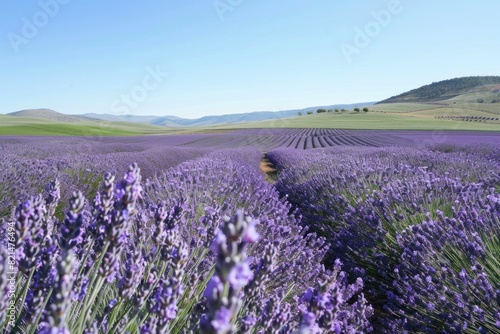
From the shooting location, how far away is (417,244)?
2.11 metres

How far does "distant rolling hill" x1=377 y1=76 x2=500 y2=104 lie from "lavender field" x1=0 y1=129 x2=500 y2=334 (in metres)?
71.4

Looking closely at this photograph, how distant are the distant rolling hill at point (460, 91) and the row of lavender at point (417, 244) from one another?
70762mm

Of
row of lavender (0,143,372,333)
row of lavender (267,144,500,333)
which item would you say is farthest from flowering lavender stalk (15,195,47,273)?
row of lavender (267,144,500,333)

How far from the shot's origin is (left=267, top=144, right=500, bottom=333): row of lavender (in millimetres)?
1739

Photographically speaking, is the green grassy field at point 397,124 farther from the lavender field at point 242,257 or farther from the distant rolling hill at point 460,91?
the lavender field at point 242,257

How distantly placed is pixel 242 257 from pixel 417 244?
1.95 meters

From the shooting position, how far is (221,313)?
48 cm

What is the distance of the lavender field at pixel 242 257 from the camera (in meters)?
0.82

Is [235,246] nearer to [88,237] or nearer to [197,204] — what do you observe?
[88,237]

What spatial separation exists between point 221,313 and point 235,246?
9cm

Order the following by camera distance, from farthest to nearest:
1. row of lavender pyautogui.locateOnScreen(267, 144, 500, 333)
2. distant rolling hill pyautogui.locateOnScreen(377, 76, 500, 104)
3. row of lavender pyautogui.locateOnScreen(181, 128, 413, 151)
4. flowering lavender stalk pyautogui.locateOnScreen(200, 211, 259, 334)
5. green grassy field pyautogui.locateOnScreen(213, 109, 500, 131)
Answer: distant rolling hill pyautogui.locateOnScreen(377, 76, 500, 104)
green grassy field pyautogui.locateOnScreen(213, 109, 500, 131)
row of lavender pyautogui.locateOnScreen(181, 128, 413, 151)
row of lavender pyautogui.locateOnScreen(267, 144, 500, 333)
flowering lavender stalk pyautogui.locateOnScreen(200, 211, 259, 334)

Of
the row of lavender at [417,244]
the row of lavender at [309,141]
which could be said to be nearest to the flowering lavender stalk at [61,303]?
the row of lavender at [417,244]

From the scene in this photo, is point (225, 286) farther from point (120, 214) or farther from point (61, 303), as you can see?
point (120, 214)

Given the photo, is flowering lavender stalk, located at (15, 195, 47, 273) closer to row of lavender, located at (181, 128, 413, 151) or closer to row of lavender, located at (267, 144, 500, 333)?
row of lavender, located at (267, 144, 500, 333)
